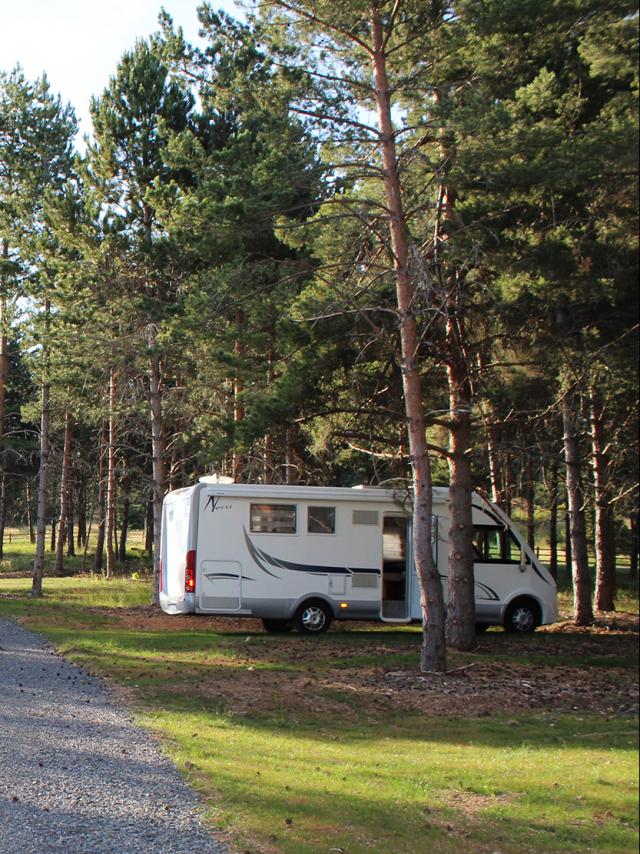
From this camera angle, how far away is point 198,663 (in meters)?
14.2

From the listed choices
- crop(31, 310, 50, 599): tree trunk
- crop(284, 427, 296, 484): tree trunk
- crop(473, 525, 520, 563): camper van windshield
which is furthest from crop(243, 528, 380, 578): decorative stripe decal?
crop(31, 310, 50, 599): tree trunk

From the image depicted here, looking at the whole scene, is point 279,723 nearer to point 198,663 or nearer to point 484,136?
point 198,663

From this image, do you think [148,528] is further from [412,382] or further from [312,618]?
[412,382]

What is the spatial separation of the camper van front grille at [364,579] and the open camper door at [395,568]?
10.5 inches

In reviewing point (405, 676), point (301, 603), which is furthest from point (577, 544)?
point (405, 676)

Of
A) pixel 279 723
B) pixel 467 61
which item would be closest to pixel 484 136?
pixel 467 61

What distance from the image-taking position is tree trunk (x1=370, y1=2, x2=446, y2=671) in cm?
1212

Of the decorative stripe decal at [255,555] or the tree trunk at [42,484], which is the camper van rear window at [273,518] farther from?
the tree trunk at [42,484]

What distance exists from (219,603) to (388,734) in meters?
8.74

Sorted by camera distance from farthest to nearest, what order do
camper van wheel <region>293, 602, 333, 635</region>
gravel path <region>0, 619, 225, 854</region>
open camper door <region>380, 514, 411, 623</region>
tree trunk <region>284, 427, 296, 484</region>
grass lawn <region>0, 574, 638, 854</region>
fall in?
tree trunk <region>284, 427, 296, 484</region> < open camper door <region>380, 514, 411, 623</region> < camper van wheel <region>293, 602, 333, 635</region> < gravel path <region>0, 619, 225, 854</region> < grass lawn <region>0, 574, 638, 854</region>

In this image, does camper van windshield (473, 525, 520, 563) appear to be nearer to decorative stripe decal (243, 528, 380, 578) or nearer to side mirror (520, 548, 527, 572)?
side mirror (520, 548, 527, 572)

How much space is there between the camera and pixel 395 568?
18156mm

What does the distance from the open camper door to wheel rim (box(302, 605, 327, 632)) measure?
118 cm

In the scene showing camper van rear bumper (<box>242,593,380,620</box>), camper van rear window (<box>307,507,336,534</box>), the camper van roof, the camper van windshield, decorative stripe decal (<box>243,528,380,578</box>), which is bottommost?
camper van rear bumper (<box>242,593,380,620</box>)
